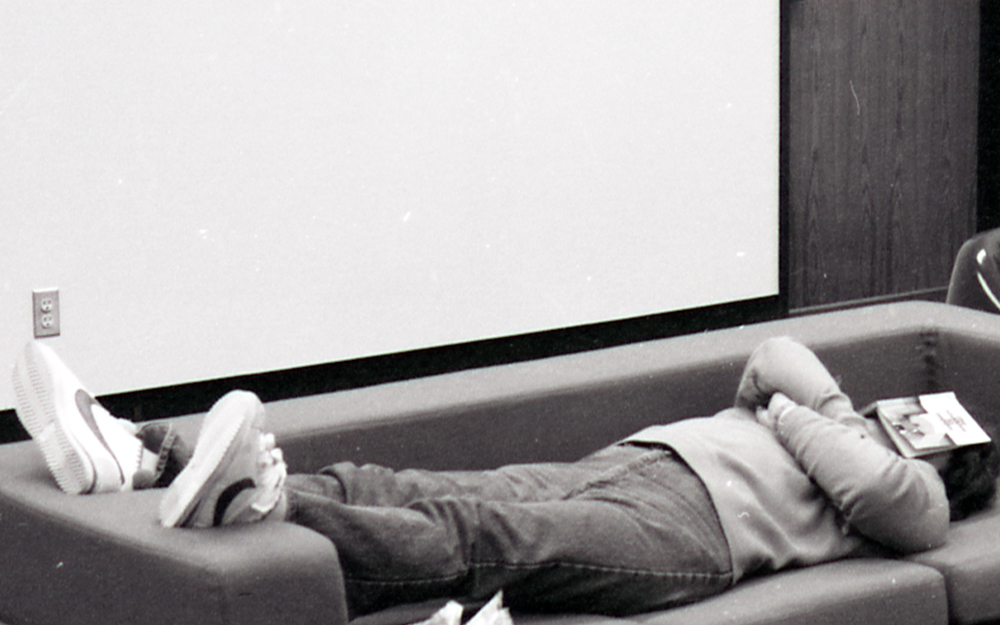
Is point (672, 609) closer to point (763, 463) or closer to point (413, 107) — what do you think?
point (763, 463)

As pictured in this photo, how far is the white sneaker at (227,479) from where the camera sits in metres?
1.60

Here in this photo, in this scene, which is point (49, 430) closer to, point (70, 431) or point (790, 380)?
point (70, 431)

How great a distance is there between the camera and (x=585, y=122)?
4.54 metres

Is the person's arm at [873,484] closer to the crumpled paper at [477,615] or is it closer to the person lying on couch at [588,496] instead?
the person lying on couch at [588,496]

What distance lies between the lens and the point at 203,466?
62.9 inches

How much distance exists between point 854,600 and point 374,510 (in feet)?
2.61

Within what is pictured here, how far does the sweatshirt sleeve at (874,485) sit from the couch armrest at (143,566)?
0.95 metres

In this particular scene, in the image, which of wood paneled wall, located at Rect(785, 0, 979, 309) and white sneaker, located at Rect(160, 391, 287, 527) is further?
wood paneled wall, located at Rect(785, 0, 979, 309)

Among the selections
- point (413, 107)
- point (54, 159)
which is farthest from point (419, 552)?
point (413, 107)

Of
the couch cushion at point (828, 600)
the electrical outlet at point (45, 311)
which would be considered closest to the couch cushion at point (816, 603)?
the couch cushion at point (828, 600)

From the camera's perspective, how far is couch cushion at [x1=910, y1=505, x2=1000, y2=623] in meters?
2.13

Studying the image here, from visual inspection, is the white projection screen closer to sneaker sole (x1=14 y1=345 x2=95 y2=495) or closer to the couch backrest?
the couch backrest

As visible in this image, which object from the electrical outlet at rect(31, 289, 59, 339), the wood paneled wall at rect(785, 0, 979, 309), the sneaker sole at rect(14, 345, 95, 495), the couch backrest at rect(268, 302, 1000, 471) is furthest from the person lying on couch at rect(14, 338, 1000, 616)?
the wood paneled wall at rect(785, 0, 979, 309)

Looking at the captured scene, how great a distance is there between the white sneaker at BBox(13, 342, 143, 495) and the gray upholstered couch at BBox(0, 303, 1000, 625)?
0.04 meters
